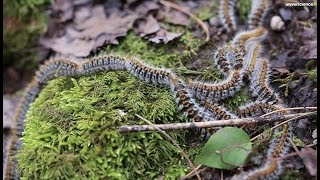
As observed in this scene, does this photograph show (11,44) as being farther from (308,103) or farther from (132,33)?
(308,103)

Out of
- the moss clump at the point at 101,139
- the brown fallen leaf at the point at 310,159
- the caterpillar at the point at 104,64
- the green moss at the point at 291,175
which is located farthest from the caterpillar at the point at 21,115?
the brown fallen leaf at the point at 310,159

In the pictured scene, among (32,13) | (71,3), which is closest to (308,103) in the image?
(71,3)

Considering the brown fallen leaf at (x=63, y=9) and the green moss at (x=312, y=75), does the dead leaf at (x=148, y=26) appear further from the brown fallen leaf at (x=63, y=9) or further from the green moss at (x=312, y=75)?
the green moss at (x=312, y=75)

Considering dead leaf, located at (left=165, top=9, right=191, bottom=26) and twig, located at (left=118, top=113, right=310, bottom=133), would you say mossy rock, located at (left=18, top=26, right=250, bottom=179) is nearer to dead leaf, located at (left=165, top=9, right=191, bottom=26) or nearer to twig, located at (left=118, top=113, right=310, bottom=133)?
twig, located at (left=118, top=113, right=310, bottom=133)

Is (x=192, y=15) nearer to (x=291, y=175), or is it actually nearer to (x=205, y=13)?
(x=205, y=13)

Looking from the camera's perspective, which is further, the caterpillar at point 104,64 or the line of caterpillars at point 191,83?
the caterpillar at point 104,64

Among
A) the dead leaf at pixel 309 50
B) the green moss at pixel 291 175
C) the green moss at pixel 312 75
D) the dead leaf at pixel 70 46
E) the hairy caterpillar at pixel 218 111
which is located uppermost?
the dead leaf at pixel 70 46

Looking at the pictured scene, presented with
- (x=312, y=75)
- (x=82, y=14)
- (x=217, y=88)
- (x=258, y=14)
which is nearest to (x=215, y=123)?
(x=217, y=88)
